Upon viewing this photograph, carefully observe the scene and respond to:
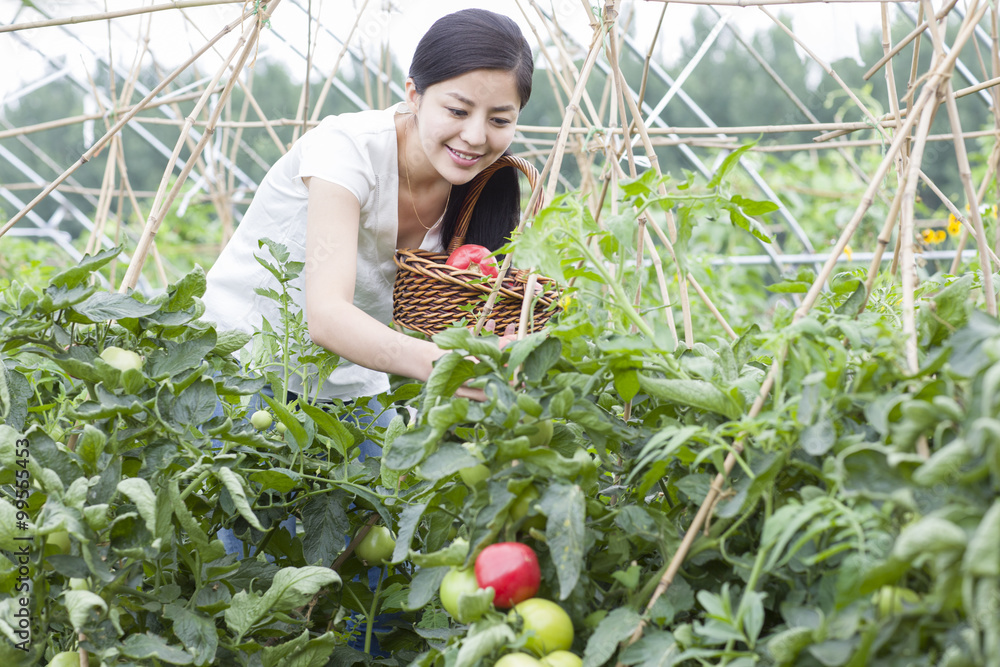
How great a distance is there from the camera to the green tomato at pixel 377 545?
71 cm

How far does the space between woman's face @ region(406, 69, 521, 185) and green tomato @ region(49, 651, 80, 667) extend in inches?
24.0

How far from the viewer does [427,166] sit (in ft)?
3.32

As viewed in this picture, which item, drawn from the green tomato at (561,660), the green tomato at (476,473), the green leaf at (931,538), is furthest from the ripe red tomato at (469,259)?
the green leaf at (931,538)

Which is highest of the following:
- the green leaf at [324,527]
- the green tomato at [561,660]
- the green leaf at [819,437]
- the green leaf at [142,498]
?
the green leaf at [819,437]

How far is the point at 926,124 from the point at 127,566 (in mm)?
609

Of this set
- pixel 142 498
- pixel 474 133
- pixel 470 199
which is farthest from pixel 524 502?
pixel 470 199

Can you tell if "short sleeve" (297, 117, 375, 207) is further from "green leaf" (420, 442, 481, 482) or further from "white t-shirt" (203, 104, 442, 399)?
"green leaf" (420, 442, 481, 482)

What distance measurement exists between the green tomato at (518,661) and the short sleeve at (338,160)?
1.87 feet

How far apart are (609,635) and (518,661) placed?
0.06 metres

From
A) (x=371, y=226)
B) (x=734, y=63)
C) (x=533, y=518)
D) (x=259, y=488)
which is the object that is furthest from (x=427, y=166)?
(x=734, y=63)

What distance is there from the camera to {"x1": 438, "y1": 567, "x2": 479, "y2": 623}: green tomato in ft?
1.58

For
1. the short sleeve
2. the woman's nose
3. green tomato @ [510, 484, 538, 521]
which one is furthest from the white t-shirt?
green tomato @ [510, 484, 538, 521]

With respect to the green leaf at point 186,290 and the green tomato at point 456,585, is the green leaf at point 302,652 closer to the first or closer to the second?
the green tomato at point 456,585

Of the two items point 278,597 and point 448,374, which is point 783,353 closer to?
point 448,374
